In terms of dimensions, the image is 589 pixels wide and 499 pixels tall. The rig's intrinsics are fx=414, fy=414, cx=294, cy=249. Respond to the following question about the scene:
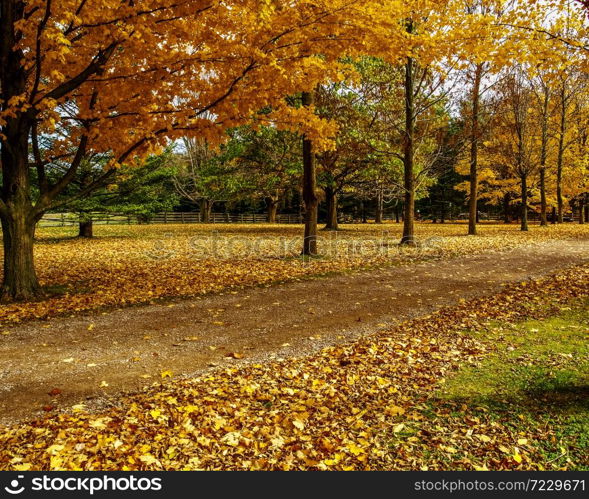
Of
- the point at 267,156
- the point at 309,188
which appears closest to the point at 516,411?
the point at 309,188

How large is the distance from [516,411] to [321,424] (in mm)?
1919

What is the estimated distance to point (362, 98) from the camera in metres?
19.6

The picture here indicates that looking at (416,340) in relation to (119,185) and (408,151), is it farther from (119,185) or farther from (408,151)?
(119,185)

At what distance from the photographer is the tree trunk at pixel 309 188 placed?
13094 millimetres

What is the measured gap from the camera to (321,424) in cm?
399

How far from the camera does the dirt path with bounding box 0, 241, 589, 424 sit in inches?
187

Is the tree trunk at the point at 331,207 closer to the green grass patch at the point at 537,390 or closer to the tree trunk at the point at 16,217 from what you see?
the tree trunk at the point at 16,217

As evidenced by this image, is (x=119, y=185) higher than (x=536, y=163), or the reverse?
(x=536, y=163)

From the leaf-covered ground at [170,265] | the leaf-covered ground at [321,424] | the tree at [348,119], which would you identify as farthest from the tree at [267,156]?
the leaf-covered ground at [321,424]

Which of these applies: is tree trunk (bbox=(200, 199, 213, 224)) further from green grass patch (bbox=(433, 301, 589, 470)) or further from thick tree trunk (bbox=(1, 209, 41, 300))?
green grass patch (bbox=(433, 301, 589, 470))

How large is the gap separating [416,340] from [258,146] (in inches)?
742

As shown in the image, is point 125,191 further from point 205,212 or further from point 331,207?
point 205,212

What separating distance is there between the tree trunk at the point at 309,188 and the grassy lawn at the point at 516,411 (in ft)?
27.3

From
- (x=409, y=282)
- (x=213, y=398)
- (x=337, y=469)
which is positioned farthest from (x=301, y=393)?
(x=409, y=282)
